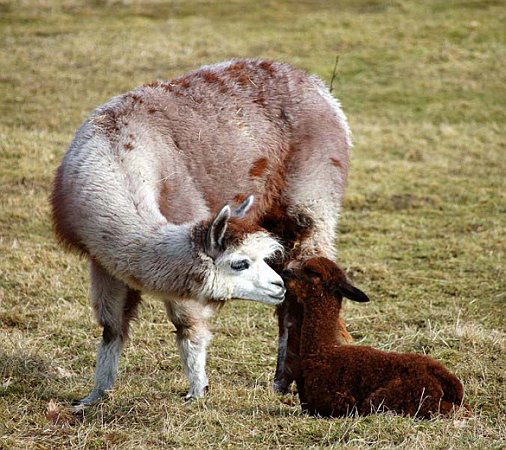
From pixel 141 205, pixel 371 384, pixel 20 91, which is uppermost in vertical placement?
pixel 141 205

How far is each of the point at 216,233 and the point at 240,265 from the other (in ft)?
0.89

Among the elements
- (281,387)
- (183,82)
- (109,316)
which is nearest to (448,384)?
(281,387)

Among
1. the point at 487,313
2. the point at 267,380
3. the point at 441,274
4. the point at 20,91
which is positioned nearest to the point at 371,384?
the point at 267,380

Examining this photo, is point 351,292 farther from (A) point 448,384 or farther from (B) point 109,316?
(B) point 109,316

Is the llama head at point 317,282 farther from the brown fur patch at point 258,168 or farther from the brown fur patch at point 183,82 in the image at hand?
the brown fur patch at point 183,82

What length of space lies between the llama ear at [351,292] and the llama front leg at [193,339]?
0.96 meters

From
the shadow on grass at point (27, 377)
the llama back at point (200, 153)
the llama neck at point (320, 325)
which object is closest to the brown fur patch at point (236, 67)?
the llama back at point (200, 153)

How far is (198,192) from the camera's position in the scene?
6.61m

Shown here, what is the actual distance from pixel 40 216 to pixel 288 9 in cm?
1490

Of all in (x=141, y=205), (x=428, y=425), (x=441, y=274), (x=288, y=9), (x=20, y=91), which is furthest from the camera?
(x=288, y=9)

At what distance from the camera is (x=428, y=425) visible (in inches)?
201

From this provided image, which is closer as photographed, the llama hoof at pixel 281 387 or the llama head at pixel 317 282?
the llama head at pixel 317 282

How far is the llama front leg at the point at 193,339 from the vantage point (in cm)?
640

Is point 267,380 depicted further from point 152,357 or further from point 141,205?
point 141,205
